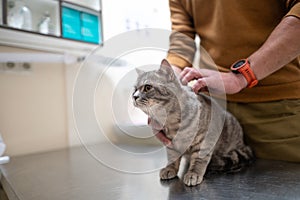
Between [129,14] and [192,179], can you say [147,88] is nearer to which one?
[192,179]

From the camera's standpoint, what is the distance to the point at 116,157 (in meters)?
0.71

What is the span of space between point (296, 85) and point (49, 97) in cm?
116

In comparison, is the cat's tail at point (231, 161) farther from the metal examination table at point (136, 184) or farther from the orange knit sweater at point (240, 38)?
the orange knit sweater at point (240, 38)

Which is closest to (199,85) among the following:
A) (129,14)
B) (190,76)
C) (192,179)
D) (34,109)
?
(190,76)

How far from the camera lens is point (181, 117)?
0.67 m

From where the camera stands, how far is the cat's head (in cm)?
62

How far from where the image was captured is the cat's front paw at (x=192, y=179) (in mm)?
656

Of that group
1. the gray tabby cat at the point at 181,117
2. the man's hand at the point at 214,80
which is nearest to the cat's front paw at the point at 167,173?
the gray tabby cat at the point at 181,117

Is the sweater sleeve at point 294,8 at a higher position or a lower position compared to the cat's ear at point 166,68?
higher

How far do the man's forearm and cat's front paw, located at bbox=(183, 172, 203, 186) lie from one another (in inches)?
12.6

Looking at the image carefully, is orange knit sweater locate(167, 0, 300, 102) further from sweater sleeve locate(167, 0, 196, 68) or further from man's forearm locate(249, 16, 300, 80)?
man's forearm locate(249, 16, 300, 80)

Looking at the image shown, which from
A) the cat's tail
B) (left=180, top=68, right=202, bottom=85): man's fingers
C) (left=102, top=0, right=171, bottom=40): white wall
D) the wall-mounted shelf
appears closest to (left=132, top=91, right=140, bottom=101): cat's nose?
(left=180, top=68, right=202, bottom=85): man's fingers

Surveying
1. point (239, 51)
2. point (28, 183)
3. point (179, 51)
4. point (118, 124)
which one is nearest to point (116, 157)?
point (118, 124)

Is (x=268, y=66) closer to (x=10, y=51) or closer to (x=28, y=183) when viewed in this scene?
(x=28, y=183)
